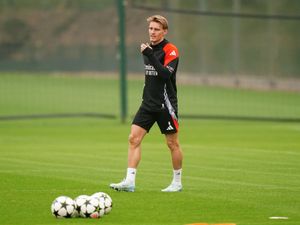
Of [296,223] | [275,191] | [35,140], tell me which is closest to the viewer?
[296,223]

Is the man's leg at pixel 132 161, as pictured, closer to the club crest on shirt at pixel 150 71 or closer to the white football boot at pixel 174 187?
the white football boot at pixel 174 187

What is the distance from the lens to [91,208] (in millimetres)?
10867

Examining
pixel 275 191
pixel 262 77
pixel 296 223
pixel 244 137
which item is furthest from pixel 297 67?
pixel 296 223

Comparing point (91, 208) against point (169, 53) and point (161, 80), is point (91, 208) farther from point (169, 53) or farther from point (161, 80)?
point (169, 53)

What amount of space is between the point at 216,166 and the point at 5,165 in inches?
131

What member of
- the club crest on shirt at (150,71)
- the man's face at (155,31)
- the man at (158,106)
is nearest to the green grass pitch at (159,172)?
the man at (158,106)

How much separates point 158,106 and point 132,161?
2.53ft

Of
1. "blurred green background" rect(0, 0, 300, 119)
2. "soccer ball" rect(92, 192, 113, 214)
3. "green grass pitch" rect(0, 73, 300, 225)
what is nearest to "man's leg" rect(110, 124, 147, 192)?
"green grass pitch" rect(0, 73, 300, 225)

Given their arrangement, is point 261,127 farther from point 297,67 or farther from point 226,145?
point 297,67

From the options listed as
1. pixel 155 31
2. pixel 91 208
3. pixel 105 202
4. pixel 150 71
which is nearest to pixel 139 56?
pixel 150 71

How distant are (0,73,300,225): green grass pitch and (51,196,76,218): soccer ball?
0.10 metres

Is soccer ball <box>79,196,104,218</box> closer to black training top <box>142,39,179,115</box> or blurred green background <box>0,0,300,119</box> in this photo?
black training top <box>142,39,179,115</box>

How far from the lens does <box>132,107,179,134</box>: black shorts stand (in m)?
13.0

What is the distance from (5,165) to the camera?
16219 mm
